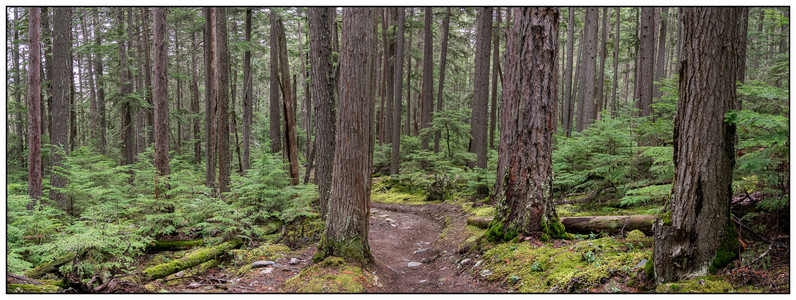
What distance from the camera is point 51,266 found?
19.8 ft

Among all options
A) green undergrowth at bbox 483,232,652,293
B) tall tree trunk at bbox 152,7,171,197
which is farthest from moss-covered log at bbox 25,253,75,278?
green undergrowth at bbox 483,232,652,293

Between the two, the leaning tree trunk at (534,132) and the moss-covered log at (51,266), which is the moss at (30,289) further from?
the leaning tree trunk at (534,132)

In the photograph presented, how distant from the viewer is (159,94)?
11.2m

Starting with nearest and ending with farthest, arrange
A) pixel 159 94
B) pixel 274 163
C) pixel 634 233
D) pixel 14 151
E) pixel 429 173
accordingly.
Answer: pixel 634 233 < pixel 274 163 < pixel 159 94 < pixel 429 173 < pixel 14 151

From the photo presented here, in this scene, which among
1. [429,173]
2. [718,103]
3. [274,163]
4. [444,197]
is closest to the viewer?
[718,103]

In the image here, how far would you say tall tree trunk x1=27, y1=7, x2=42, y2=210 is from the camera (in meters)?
10.3

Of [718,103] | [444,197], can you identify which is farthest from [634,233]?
[444,197]

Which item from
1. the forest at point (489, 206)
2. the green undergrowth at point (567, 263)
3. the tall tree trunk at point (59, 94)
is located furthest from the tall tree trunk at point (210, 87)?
the green undergrowth at point (567, 263)

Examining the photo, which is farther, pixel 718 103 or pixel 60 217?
pixel 60 217

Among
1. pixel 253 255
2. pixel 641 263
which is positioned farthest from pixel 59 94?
pixel 641 263

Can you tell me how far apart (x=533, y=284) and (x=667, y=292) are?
132 centimetres

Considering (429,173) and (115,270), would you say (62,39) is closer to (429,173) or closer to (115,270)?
(115,270)

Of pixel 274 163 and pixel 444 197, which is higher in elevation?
pixel 274 163

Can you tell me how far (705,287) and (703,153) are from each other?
1.16 m
